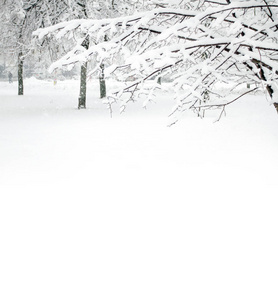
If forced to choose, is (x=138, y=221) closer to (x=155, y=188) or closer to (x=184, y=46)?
(x=155, y=188)

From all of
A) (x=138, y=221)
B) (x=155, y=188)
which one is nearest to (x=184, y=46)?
(x=138, y=221)

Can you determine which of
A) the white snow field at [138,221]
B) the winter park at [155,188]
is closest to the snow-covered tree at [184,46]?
the winter park at [155,188]

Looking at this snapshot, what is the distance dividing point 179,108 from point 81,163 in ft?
12.9


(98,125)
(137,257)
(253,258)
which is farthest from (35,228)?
(98,125)

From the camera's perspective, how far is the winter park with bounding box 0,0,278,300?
→ 2.90 m

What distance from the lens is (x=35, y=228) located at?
3.94m

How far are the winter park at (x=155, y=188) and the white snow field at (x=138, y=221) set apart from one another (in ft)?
0.06

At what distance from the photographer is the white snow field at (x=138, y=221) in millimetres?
2938

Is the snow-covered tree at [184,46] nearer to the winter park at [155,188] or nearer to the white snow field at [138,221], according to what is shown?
the winter park at [155,188]

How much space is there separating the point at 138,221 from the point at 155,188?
4.05 feet

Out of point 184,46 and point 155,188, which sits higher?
point 184,46

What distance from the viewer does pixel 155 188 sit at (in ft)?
17.5

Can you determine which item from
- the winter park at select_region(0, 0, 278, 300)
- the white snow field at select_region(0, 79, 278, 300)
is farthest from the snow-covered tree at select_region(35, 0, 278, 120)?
the white snow field at select_region(0, 79, 278, 300)

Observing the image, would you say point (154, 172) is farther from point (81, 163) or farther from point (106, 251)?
point (106, 251)
